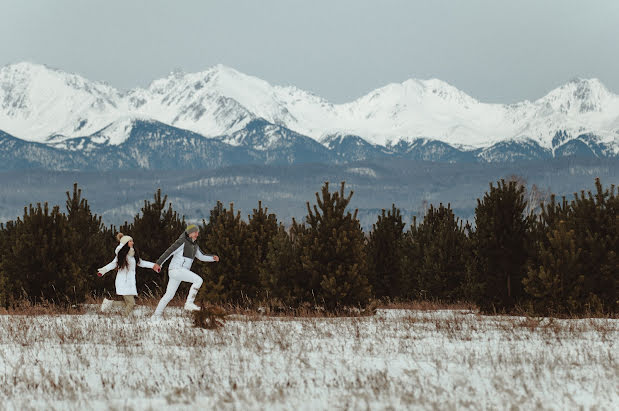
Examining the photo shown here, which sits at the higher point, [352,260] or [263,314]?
[352,260]

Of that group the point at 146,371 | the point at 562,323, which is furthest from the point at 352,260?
the point at 146,371

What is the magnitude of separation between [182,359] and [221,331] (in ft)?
10.5

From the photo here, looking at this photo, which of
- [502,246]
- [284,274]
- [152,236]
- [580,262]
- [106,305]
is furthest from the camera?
[152,236]

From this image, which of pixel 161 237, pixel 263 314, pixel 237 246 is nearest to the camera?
pixel 263 314

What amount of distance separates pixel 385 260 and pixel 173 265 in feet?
41.1

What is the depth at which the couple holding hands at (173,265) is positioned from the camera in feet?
50.4

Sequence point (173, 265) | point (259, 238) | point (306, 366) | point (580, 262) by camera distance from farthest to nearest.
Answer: point (259, 238) → point (580, 262) → point (173, 265) → point (306, 366)

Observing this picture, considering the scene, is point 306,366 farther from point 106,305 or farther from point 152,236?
point 152,236

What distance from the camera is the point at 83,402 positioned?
27.4 feet

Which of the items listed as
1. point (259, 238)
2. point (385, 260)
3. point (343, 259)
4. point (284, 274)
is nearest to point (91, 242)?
point (259, 238)

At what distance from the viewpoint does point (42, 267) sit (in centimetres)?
1875

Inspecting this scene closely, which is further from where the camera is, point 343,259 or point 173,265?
point 343,259

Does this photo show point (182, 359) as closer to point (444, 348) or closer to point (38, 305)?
point (444, 348)

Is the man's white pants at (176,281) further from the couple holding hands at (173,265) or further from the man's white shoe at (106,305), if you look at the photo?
the man's white shoe at (106,305)
